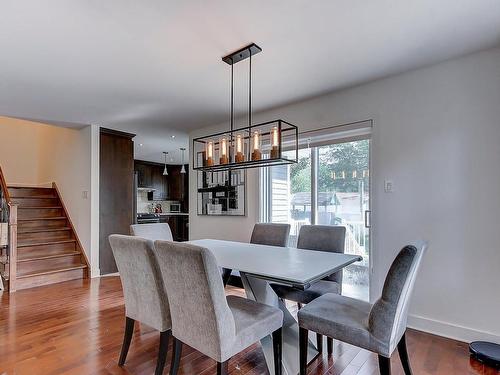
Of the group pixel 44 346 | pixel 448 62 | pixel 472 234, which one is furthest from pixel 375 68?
pixel 44 346

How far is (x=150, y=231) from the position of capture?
323 centimetres

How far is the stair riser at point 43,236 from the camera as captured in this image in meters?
4.59

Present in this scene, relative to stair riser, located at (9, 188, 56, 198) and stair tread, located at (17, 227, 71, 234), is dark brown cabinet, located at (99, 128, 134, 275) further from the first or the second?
stair riser, located at (9, 188, 56, 198)

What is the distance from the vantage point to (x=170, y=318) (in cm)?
185

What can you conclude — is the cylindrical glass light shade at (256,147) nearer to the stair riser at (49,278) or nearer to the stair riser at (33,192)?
the stair riser at (49,278)

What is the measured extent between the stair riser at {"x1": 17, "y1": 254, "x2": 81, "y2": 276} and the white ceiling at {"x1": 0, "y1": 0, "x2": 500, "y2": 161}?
223 cm

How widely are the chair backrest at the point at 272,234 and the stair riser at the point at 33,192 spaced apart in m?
4.29

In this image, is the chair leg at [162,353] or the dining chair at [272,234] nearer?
the chair leg at [162,353]

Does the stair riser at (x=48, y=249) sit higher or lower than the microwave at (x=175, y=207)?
lower

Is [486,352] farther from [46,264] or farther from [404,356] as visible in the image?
[46,264]

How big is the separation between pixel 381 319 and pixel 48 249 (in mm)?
4963

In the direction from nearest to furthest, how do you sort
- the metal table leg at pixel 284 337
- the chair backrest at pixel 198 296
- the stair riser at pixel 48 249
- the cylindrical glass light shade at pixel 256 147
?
1. the chair backrest at pixel 198 296
2. the metal table leg at pixel 284 337
3. the cylindrical glass light shade at pixel 256 147
4. the stair riser at pixel 48 249

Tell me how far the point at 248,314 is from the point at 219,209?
2.83m

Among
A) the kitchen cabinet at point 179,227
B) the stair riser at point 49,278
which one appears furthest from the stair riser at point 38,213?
the kitchen cabinet at point 179,227
